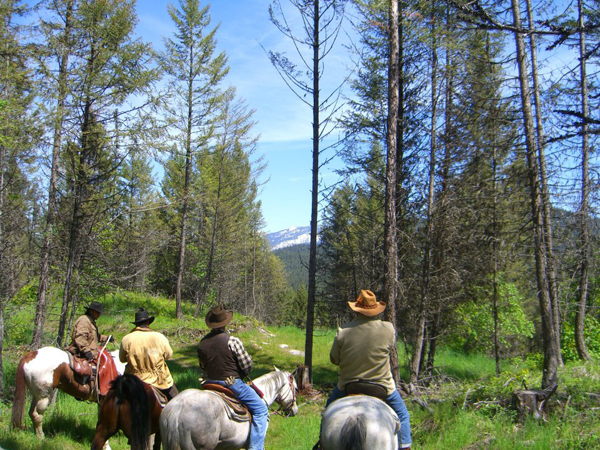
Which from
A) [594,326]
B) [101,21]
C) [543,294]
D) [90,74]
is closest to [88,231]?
[90,74]

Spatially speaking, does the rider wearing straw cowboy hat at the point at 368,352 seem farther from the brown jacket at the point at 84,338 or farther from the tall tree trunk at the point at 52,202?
the tall tree trunk at the point at 52,202

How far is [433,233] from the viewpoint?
1262 centimetres

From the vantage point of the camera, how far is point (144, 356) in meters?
6.19

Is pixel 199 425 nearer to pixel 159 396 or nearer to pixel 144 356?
pixel 159 396

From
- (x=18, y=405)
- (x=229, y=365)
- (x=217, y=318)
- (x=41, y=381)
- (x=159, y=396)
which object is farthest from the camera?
(x=41, y=381)

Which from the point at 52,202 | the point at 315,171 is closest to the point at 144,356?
the point at 52,202

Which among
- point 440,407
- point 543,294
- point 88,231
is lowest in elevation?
point 440,407

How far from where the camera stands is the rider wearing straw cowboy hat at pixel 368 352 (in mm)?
5297

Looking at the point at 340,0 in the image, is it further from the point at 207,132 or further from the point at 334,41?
the point at 207,132

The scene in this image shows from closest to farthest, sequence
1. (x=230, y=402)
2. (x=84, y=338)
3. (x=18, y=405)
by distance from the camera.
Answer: (x=230, y=402), (x=18, y=405), (x=84, y=338)

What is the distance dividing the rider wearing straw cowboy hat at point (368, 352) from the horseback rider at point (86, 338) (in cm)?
451

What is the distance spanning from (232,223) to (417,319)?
64.1 ft

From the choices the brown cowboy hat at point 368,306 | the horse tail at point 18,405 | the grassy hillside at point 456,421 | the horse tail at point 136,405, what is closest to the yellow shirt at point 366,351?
the brown cowboy hat at point 368,306

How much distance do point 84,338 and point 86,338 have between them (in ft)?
0.13
